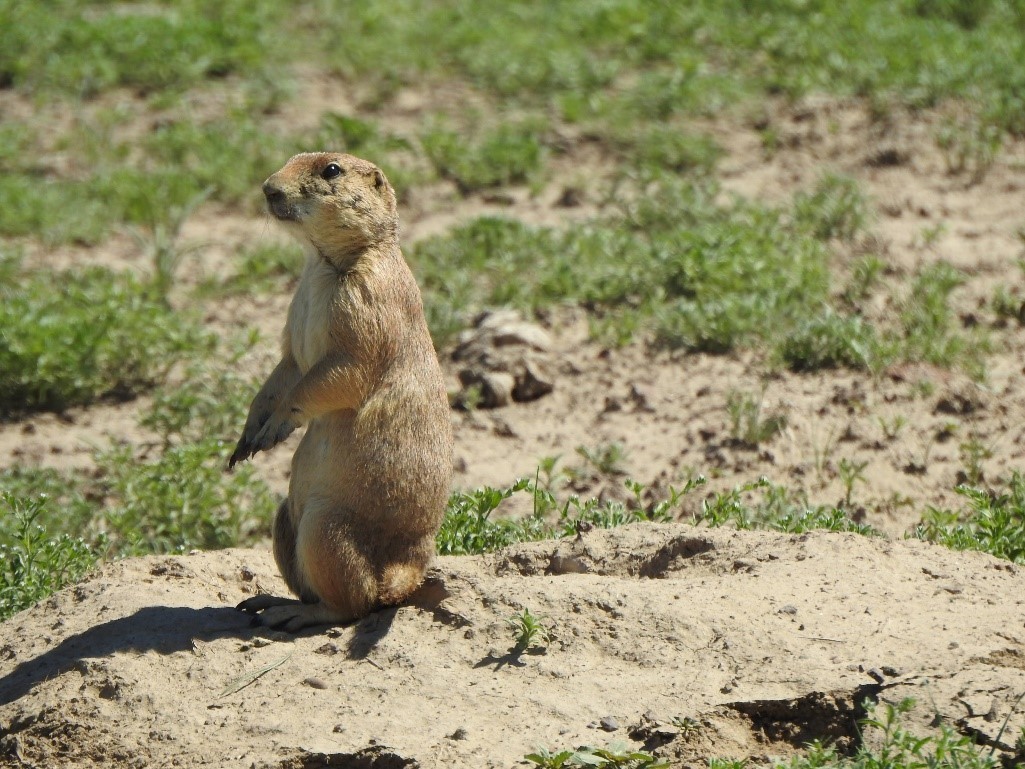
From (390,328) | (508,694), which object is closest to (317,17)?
(390,328)

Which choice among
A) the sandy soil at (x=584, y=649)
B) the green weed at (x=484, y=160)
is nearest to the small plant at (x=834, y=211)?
the green weed at (x=484, y=160)

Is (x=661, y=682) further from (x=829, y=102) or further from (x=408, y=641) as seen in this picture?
(x=829, y=102)

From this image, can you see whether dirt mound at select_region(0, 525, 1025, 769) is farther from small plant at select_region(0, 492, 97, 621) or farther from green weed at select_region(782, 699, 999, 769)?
small plant at select_region(0, 492, 97, 621)

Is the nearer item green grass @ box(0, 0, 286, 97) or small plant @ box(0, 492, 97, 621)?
small plant @ box(0, 492, 97, 621)

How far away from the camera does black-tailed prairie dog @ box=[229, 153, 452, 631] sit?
16.9 ft

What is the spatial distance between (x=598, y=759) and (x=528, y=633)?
707 millimetres

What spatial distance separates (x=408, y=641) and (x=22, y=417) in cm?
376

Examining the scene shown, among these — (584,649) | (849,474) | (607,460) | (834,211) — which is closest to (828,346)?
(849,474)

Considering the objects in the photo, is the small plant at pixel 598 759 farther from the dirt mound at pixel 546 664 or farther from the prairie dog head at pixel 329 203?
the prairie dog head at pixel 329 203

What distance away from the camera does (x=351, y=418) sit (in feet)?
17.2

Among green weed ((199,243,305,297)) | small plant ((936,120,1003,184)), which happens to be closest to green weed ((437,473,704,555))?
green weed ((199,243,305,297))

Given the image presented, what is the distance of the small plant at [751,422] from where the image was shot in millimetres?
7129

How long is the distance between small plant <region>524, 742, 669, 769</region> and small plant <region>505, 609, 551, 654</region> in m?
0.63

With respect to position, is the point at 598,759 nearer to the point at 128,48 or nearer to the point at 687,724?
the point at 687,724
